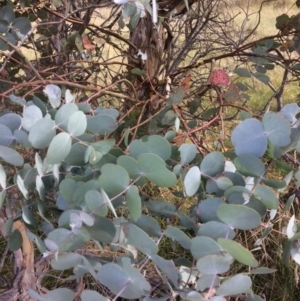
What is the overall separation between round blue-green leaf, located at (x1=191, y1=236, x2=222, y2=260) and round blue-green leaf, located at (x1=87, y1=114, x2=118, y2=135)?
17cm

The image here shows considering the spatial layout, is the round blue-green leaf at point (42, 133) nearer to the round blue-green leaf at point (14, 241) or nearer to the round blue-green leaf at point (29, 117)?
the round blue-green leaf at point (29, 117)

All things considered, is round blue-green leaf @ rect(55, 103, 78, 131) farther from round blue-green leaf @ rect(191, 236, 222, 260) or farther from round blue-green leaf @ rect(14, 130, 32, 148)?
round blue-green leaf @ rect(191, 236, 222, 260)

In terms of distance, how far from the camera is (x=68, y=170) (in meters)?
0.51

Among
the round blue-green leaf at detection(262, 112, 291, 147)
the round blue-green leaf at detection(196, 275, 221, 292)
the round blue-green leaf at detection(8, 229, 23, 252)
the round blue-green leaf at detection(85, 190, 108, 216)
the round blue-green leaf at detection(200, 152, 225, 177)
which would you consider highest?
the round blue-green leaf at detection(262, 112, 291, 147)

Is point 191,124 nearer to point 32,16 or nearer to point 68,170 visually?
point 68,170

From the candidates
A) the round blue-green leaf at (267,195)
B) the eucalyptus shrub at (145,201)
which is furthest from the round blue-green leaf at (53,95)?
the round blue-green leaf at (267,195)

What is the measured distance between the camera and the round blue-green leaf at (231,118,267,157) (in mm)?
396

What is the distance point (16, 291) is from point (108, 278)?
0.56 m

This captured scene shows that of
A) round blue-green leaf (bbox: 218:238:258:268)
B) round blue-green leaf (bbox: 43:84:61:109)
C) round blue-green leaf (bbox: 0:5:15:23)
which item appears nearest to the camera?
round blue-green leaf (bbox: 218:238:258:268)

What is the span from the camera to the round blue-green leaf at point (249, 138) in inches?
15.6

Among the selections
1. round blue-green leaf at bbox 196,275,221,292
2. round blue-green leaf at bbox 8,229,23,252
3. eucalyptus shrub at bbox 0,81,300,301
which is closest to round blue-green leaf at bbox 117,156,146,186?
eucalyptus shrub at bbox 0,81,300,301

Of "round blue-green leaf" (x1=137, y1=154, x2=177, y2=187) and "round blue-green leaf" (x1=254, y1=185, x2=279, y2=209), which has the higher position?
"round blue-green leaf" (x1=137, y1=154, x2=177, y2=187)

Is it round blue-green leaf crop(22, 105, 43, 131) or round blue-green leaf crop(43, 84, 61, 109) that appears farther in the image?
round blue-green leaf crop(43, 84, 61, 109)

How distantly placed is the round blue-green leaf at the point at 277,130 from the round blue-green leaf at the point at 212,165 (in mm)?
58
